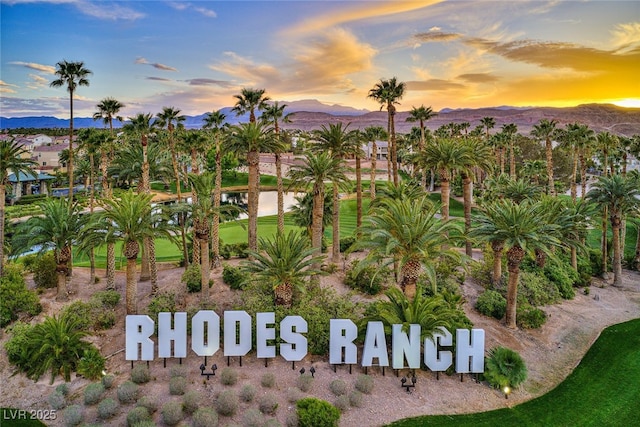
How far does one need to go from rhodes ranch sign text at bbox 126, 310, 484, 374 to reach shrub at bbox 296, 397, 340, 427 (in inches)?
134

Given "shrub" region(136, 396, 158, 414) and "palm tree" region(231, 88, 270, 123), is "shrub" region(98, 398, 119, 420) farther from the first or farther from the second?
"palm tree" region(231, 88, 270, 123)

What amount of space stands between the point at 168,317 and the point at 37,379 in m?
6.84

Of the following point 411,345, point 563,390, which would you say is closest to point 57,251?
point 411,345

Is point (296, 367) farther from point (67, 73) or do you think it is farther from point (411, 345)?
point (67, 73)

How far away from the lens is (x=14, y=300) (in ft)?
83.8

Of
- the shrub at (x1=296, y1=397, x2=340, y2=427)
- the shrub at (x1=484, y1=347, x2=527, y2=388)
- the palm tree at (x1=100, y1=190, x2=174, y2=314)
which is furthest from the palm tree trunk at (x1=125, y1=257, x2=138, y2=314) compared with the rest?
the shrub at (x1=484, y1=347, x2=527, y2=388)

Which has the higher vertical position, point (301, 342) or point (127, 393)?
point (301, 342)

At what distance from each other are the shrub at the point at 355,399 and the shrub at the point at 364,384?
0.53 meters

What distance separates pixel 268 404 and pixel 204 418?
2.70 metres

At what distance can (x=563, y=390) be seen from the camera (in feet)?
66.6

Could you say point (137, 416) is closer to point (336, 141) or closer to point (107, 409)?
point (107, 409)

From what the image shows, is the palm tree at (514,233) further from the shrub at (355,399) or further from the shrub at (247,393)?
the shrub at (247,393)

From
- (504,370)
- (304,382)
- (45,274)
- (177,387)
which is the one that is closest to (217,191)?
(45,274)

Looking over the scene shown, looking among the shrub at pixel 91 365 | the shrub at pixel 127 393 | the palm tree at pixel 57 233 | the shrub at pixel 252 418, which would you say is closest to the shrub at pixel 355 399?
the shrub at pixel 252 418
